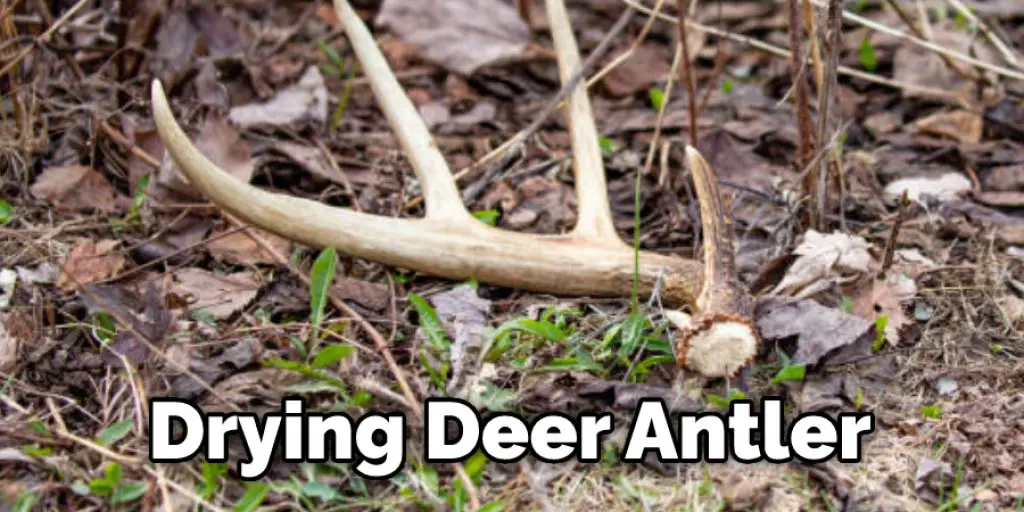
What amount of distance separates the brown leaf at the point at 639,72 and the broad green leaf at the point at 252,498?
190cm

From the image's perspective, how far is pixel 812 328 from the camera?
2.39 meters

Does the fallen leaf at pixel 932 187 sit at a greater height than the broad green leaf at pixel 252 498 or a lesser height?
greater

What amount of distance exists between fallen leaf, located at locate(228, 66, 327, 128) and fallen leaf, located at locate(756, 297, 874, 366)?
1403 mm

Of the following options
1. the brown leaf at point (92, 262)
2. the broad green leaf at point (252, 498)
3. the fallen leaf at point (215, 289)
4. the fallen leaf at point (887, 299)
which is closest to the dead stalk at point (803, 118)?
the fallen leaf at point (887, 299)

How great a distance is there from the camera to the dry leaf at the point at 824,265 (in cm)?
256

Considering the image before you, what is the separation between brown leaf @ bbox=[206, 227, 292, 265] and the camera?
2.73 meters

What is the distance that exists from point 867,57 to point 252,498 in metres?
2.37

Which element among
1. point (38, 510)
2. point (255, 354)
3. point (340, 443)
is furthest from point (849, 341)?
point (38, 510)

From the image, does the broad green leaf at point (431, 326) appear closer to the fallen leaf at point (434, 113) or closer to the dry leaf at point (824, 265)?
the dry leaf at point (824, 265)

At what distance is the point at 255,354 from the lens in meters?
2.36

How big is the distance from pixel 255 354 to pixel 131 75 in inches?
50.4

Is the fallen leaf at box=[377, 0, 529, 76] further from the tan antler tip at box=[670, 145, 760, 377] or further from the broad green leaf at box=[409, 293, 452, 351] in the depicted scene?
the tan antler tip at box=[670, 145, 760, 377]

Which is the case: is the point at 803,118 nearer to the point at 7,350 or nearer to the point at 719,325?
the point at 719,325

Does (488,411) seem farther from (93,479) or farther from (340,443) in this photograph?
(93,479)
